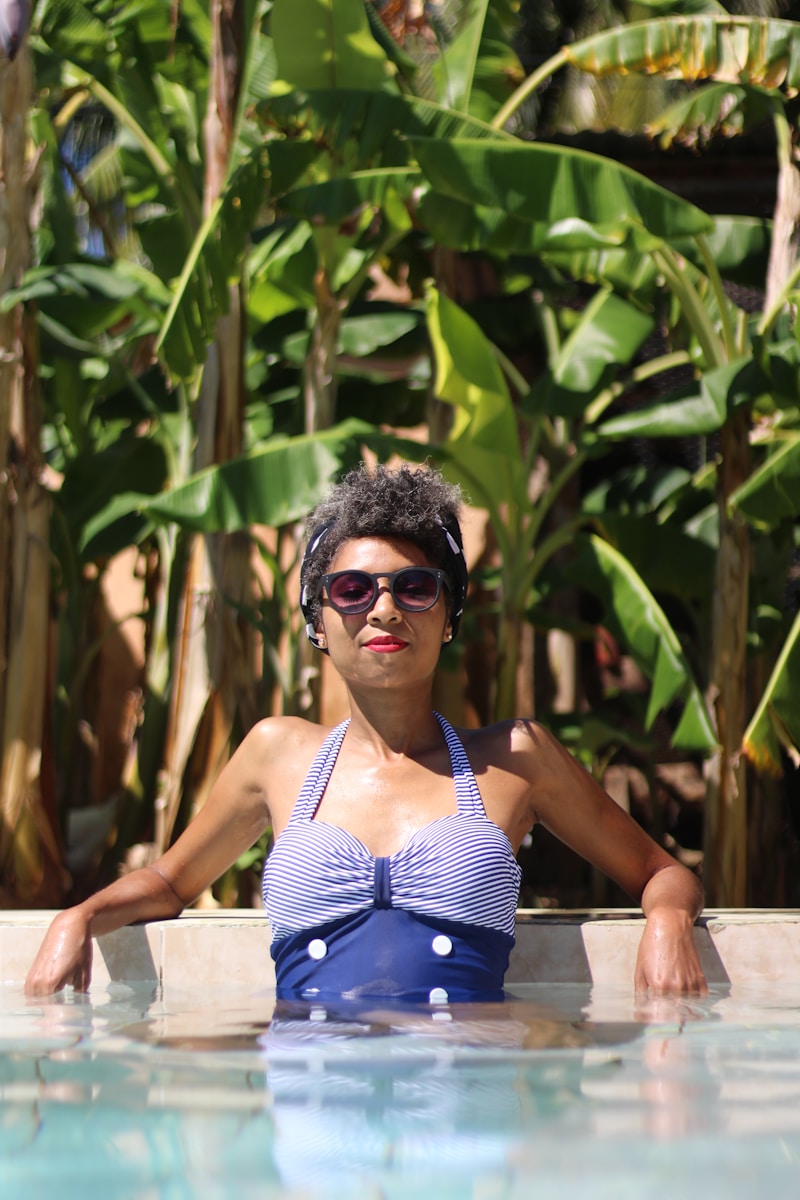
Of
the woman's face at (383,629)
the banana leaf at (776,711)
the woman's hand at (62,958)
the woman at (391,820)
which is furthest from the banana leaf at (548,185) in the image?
the woman's hand at (62,958)

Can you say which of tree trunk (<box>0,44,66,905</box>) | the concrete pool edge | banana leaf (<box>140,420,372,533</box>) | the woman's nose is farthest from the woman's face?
tree trunk (<box>0,44,66,905</box>)

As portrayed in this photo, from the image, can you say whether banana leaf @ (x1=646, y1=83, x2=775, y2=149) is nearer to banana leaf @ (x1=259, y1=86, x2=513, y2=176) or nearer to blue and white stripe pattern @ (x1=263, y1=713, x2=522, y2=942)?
banana leaf @ (x1=259, y1=86, x2=513, y2=176)

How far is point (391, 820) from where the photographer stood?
2.67 meters

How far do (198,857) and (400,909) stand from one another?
564 millimetres

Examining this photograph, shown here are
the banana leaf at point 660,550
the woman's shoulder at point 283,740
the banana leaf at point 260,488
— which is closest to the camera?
the woman's shoulder at point 283,740

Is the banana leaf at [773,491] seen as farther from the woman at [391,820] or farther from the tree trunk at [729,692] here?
the woman at [391,820]

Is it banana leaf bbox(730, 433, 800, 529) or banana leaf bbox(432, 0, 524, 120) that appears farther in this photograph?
banana leaf bbox(432, 0, 524, 120)

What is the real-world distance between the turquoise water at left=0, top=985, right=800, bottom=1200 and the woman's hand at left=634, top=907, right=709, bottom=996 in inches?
1.7

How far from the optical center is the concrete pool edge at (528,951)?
123 inches

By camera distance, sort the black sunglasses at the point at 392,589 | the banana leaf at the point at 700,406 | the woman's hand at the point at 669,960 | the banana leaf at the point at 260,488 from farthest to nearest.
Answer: the banana leaf at the point at 700,406 < the banana leaf at the point at 260,488 < the black sunglasses at the point at 392,589 < the woman's hand at the point at 669,960

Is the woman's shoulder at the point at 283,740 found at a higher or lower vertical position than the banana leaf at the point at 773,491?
lower

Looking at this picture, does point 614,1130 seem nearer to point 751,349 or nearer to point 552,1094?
point 552,1094

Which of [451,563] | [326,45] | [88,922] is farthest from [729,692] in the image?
[88,922]

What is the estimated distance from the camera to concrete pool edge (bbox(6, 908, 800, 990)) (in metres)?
3.12
